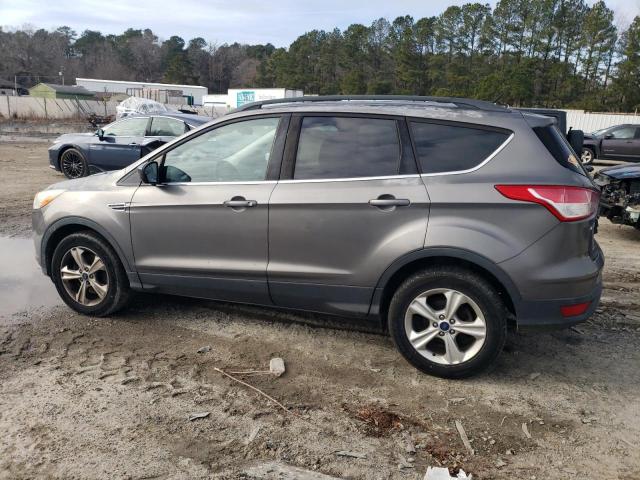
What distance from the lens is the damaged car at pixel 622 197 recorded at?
7.80 m

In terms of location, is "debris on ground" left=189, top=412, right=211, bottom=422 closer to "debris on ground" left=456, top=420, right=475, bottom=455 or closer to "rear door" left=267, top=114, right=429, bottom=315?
"rear door" left=267, top=114, right=429, bottom=315

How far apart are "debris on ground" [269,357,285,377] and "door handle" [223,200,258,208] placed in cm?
115

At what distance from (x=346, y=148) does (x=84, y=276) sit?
8.22 feet

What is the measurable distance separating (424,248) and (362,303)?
62cm

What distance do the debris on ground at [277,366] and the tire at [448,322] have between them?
82 centimetres

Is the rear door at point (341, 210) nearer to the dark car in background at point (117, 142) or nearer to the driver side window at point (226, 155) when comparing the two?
the driver side window at point (226, 155)

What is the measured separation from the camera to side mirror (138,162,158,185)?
14.5ft

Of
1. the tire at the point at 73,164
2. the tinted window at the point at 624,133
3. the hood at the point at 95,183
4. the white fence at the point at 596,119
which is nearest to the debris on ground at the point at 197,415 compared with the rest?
the hood at the point at 95,183

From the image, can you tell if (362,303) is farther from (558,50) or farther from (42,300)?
(558,50)

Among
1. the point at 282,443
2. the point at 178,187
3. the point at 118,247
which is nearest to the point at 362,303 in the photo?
the point at 282,443

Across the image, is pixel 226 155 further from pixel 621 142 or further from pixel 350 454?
pixel 621 142

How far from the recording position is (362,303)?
395 cm

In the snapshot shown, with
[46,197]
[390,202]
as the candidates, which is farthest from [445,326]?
[46,197]

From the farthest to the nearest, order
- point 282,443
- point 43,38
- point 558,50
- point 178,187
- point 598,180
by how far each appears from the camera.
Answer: point 43,38 → point 558,50 → point 598,180 → point 178,187 → point 282,443
